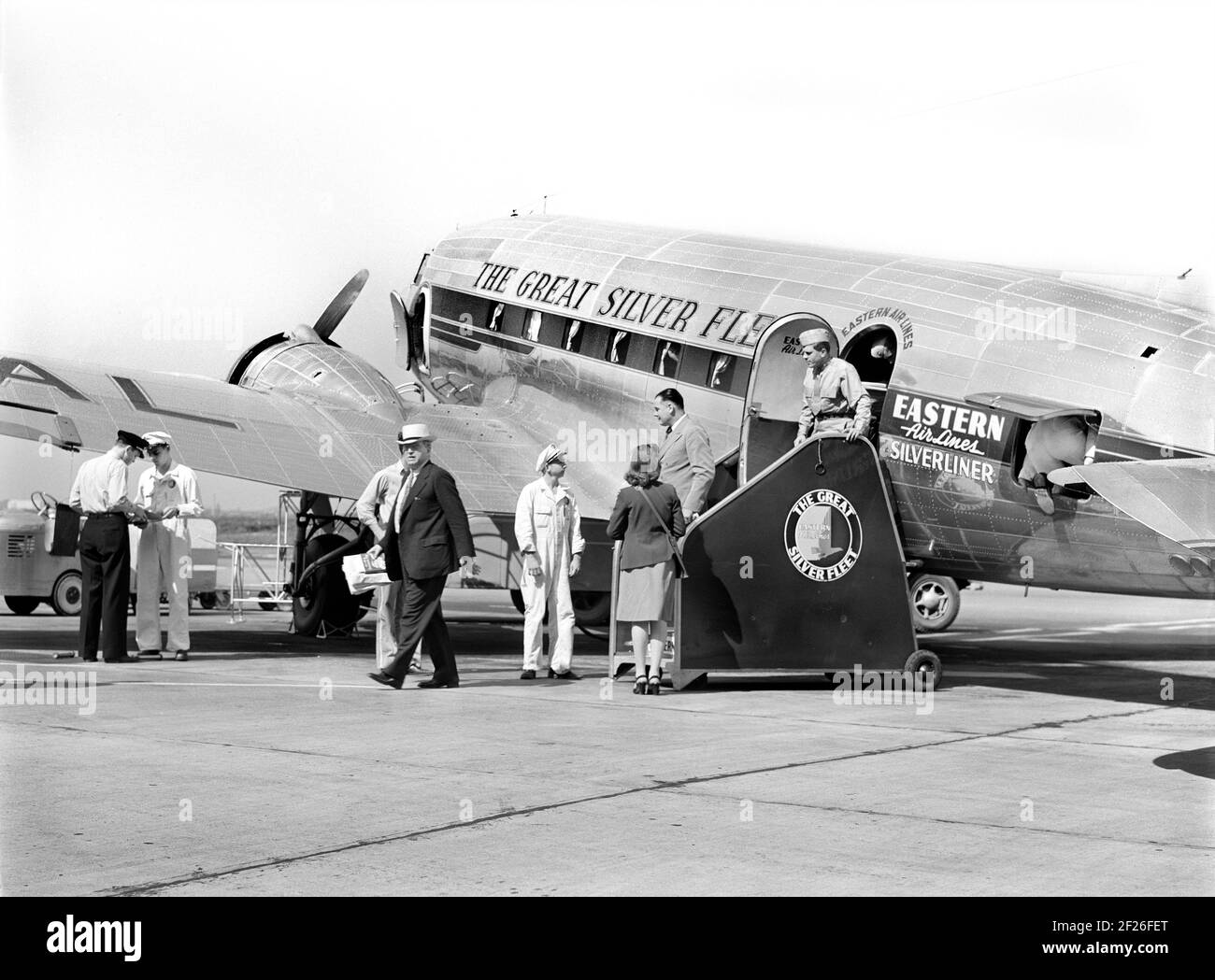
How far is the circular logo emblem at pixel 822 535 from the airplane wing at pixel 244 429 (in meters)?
3.98

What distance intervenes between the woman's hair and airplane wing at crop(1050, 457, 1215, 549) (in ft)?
14.6

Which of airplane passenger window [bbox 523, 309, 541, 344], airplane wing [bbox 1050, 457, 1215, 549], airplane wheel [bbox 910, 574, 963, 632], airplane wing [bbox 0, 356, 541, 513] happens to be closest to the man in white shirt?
airplane wing [bbox 0, 356, 541, 513]

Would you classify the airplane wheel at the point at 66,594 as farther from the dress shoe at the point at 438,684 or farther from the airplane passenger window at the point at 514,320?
the dress shoe at the point at 438,684

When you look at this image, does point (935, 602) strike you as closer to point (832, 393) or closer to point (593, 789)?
point (832, 393)

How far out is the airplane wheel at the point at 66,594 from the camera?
22.0 meters

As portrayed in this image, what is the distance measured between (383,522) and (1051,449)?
18.7 feet

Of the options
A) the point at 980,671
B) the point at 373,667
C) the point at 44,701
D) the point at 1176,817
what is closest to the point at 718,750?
the point at 1176,817

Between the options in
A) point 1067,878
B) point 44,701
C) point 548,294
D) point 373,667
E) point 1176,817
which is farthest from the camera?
point 548,294

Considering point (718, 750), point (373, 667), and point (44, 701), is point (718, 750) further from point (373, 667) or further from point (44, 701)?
point (373, 667)

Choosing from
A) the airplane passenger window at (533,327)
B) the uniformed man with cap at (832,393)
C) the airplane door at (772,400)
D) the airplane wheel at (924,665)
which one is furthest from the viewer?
the airplane passenger window at (533,327)

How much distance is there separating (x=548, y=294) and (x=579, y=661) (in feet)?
15.2

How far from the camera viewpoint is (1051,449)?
35.9ft

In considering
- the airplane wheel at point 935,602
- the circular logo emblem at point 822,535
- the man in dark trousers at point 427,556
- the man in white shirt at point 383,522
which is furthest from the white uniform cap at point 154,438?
the airplane wheel at point 935,602

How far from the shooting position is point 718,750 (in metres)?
8.05
